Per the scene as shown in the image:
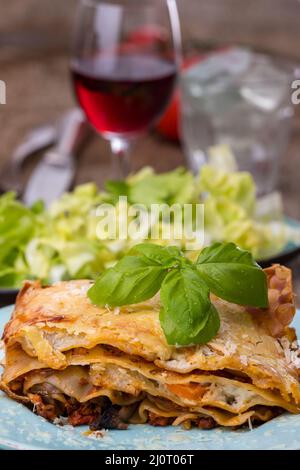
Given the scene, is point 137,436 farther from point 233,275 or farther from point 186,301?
point 233,275

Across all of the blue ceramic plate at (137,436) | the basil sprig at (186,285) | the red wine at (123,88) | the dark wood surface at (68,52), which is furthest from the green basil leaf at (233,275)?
the dark wood surface at (68,52)

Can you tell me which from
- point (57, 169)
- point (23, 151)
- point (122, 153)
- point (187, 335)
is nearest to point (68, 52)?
point (23, 151)

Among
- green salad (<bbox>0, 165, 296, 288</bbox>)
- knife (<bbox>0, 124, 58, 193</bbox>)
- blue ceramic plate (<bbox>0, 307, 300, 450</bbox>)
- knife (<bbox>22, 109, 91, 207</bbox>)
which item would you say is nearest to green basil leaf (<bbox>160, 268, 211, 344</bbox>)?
blue ceramic plate (<bbox>0, 307, 300, 450</bbox>)

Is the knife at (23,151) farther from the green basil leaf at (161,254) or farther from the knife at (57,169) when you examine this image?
the green basil leaf at (161,254)

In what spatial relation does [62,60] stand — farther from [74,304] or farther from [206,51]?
[74,304]

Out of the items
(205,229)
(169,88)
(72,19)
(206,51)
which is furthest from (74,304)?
(72,19)

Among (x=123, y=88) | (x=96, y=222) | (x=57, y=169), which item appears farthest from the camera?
(x=57, y=169)

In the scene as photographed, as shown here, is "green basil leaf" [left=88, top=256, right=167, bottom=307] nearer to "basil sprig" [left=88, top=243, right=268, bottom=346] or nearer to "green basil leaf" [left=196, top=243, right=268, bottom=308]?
"basil sprig" [left=88, top=243, right=268, bottom=346]
